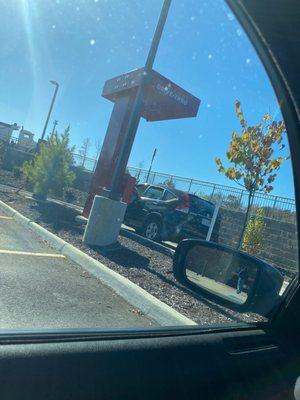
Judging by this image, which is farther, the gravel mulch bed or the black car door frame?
the gravel mulch bed

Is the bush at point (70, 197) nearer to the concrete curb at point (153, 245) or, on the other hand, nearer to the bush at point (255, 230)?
the concrete curb at point (153, 245)

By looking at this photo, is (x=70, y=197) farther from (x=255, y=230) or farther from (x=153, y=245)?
(x=255, y=230)

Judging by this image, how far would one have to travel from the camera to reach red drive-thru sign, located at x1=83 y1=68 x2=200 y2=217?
1005 cm

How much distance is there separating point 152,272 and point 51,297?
2.99m

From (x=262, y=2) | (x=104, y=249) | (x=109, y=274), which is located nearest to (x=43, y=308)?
(x=262, y=2)

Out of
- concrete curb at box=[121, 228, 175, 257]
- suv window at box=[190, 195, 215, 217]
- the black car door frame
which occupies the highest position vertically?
suv window at box=[190, 195, 215, 217]

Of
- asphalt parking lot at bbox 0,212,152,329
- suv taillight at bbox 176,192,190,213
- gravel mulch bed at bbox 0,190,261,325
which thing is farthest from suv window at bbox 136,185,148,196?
asphalt parking lot at bbox 0,212,152,329

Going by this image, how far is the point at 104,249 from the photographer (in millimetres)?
7371

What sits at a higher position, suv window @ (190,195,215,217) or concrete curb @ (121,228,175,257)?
suv window @ (190,195,215,217)

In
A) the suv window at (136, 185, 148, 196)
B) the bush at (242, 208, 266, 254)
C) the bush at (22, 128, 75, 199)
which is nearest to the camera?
the bush at (242, 208, 266, 254)

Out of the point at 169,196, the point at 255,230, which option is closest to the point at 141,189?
the point at 169,196

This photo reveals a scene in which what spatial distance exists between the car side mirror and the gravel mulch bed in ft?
0.47

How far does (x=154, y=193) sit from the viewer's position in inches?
474

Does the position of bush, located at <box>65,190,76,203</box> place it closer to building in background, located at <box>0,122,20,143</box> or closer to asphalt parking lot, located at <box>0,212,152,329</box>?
building in background, located at <box>0,122,20,143</box>
